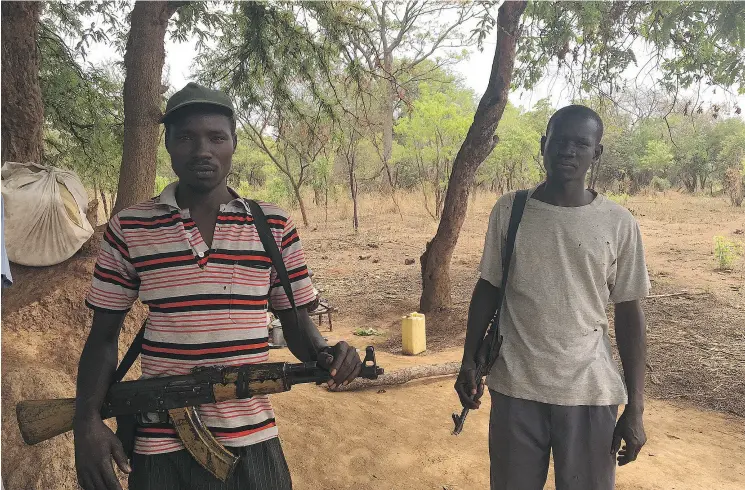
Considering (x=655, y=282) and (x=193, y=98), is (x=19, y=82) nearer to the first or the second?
(x=193, y=98)

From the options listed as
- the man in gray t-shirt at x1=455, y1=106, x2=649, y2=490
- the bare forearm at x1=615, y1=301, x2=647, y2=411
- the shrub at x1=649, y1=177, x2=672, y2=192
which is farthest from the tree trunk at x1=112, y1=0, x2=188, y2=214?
the shrub at x1=649, y1=177, x2=672, y2=192

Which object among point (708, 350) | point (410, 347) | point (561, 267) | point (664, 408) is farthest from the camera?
point (410, 347)

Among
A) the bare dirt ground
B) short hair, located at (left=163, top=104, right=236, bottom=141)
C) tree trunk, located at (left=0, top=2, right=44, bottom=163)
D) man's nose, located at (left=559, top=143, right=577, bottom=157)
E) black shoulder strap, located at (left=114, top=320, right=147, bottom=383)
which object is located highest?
tree trunk, located at (left=0, top=2, right=44, bottom=163)

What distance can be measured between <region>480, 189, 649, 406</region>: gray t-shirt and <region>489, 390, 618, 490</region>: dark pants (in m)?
0.06

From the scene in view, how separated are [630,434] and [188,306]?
155 cm

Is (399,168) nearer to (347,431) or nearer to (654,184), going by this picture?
(654,184)

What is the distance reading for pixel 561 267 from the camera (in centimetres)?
179

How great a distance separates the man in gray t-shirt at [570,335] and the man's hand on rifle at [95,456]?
1.27m

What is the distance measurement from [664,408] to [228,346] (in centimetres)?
457

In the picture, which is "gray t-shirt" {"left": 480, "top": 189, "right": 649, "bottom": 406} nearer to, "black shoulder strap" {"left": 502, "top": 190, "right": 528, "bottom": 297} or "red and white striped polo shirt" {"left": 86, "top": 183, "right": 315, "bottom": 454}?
"black shoulder strap" {"left": 502, "top": 190, "right": 528, "bottom": 297}

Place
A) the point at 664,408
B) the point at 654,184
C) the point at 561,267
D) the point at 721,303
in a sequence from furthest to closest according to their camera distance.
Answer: the point at 654,184
the point at 721,303
the point at 664,408
the point at 561,267

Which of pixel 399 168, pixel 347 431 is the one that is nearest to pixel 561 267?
pixel 347 431

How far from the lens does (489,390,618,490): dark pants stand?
5.76 ft

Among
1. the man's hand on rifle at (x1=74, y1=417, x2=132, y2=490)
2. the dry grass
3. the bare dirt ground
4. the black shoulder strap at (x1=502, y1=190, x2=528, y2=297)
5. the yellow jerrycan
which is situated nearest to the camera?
the man's hand on rifle at (x1=74, y1=417, x2=132, y2=490)
